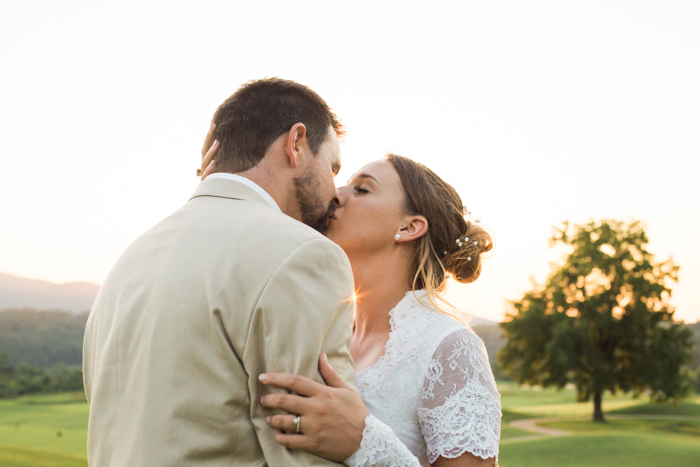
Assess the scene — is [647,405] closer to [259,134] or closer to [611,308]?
[611,308]

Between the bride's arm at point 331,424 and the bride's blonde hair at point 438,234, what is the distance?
6.05 feet

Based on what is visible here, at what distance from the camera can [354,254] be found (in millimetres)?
4230

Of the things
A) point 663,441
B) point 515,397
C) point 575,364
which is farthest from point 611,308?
point 515,397

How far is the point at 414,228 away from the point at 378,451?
2.14m

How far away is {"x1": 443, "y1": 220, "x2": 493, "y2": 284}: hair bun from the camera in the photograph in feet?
14.4

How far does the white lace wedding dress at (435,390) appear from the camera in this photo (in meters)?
3.16

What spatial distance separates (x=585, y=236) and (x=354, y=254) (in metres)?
31.0

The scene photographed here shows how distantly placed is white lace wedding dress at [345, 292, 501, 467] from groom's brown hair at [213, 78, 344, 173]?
4.88ft

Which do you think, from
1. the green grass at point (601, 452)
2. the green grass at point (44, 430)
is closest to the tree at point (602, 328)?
the green grass at point (601, 452)

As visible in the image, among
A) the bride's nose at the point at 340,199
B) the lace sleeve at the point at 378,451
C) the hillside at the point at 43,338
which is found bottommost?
the hillside at the point at 43,338

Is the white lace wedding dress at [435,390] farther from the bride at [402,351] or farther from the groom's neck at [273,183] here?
the groom's neck at [273,183]

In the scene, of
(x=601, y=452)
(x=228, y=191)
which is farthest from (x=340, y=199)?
(x=601, y=452)

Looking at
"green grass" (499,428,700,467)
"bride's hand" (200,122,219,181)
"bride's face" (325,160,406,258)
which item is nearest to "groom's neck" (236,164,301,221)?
"bride's hand" (200,122,219,181)

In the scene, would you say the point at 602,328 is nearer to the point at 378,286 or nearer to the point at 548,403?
the point at 548,403
